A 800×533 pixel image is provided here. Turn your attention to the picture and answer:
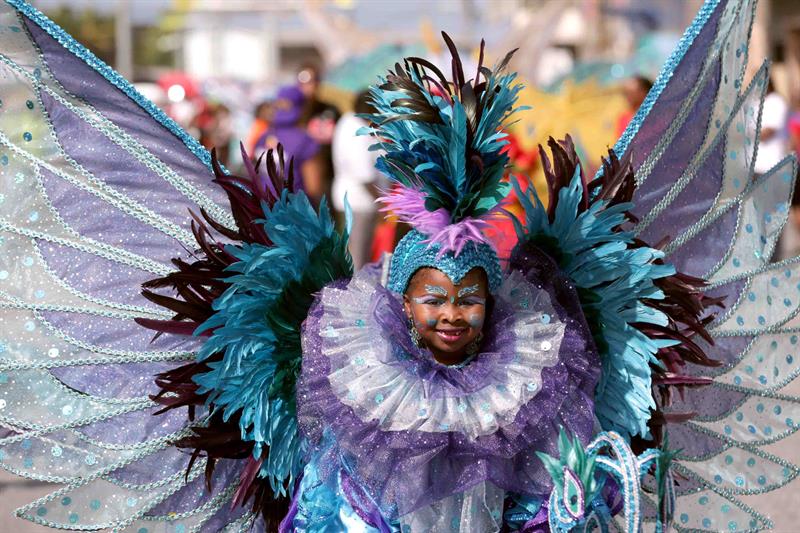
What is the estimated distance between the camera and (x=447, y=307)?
2949mm

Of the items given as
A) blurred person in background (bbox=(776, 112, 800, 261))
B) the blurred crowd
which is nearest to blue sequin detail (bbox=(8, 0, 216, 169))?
the blurred crowd

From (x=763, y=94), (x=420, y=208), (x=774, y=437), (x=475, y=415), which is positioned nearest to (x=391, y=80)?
(x=420, y=208)

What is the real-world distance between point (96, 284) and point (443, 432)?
1.04m

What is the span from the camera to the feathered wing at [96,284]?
127 inches

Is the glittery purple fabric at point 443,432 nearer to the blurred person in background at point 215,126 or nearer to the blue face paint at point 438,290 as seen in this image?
the blue face paint at point 438,290

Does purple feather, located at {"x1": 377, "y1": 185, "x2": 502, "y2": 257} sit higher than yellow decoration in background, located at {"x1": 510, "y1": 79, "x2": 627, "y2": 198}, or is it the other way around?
yellow decoration in background, located at {"x1": 510, "y1": 79, "x2": 627, "y2": 198}

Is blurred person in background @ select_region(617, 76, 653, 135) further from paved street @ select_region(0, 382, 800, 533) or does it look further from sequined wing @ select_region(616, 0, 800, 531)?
sequined wing @ select_region(616, 0, 800, 531)

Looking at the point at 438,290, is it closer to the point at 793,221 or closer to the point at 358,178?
the point at 358,178

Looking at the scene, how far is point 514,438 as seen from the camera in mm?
2922

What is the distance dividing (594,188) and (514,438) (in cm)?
74

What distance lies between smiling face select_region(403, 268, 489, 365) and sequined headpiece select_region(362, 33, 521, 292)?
0.03 m

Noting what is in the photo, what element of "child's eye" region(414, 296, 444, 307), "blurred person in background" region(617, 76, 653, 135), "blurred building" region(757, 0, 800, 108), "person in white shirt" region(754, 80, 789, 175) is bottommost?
"child's eye" region(414, 296, 444, 307)

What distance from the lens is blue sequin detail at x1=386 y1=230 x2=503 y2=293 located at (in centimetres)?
294

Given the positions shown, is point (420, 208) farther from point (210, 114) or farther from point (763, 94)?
point (210, 114)
